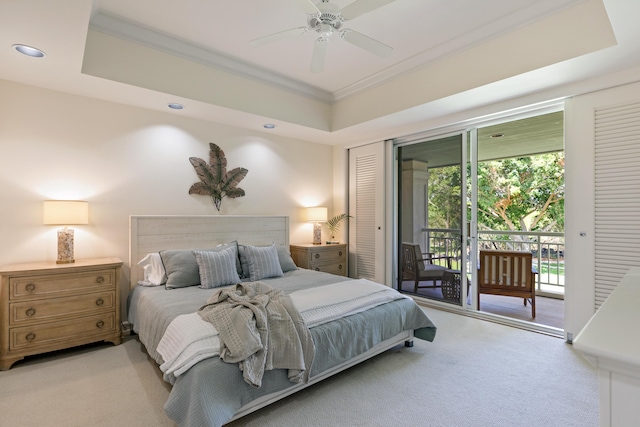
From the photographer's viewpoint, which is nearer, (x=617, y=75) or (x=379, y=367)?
(x=379, y=367)

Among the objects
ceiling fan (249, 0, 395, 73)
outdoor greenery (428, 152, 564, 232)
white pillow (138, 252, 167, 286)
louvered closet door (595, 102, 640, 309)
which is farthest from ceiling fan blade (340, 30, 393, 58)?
outdoor greenery (428, 152, 564, 232)

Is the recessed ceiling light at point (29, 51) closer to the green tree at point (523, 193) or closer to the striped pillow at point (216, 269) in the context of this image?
the striped pillow at point (216, 269)

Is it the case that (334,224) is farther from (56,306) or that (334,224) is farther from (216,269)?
(56,306)

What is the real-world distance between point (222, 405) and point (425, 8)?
3.29 metres

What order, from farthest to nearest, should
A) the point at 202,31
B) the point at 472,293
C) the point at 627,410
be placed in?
the point at 472,293 → the point at 202,31 → the point at 627,410

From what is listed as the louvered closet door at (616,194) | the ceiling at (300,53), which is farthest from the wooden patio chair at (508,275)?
the ceiling at (300,53)

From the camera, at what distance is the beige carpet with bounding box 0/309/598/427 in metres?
2.02

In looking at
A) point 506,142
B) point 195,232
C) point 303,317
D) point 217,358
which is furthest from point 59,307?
point 506,142

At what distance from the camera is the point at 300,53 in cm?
352

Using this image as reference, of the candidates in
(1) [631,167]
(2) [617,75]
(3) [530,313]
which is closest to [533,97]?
(2) [617,75]

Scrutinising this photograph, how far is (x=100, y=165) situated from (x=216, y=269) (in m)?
1.73

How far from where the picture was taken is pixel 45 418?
202 centimetres

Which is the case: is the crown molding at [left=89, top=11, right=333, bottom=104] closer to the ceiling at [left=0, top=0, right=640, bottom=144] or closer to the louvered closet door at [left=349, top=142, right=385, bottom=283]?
the ceiling at [left=0, top=0, right=640, bottom=144]

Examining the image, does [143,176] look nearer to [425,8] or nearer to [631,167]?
[425,8]
